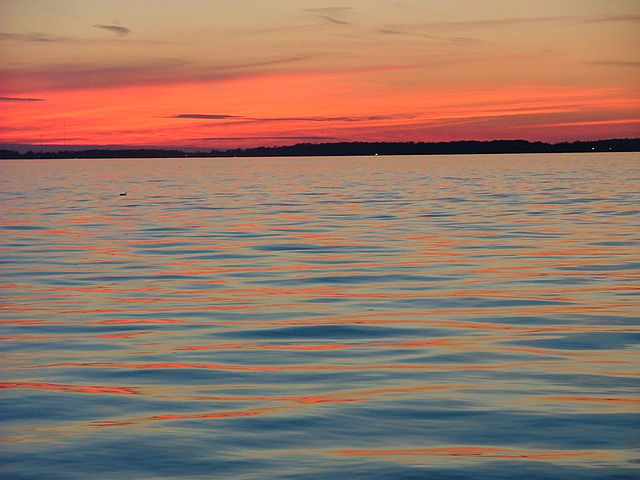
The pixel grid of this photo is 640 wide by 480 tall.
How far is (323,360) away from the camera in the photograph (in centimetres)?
1206

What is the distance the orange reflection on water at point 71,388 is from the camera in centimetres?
1051

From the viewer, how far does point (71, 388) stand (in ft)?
35.0

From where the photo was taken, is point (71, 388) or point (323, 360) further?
point (323, 360)

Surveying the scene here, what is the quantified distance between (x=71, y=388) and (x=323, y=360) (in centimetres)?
278

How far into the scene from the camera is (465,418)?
30.8 ft

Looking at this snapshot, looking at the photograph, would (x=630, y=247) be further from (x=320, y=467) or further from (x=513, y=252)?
(x=320, y=467)

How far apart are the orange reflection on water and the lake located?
2 centimetres

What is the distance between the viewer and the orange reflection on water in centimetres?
1051

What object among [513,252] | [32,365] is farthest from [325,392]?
[513,252]

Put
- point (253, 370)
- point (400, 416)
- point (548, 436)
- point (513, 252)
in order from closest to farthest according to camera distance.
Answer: point (548, 436) < point (400, 416) < point (253, 370) < point (513, 252)

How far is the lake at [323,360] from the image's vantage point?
27.5 ft

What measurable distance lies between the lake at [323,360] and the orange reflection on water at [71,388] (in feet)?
0.06

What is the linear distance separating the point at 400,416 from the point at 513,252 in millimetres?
14970

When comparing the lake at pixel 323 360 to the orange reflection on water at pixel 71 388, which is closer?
the lake at pixel 323 360
